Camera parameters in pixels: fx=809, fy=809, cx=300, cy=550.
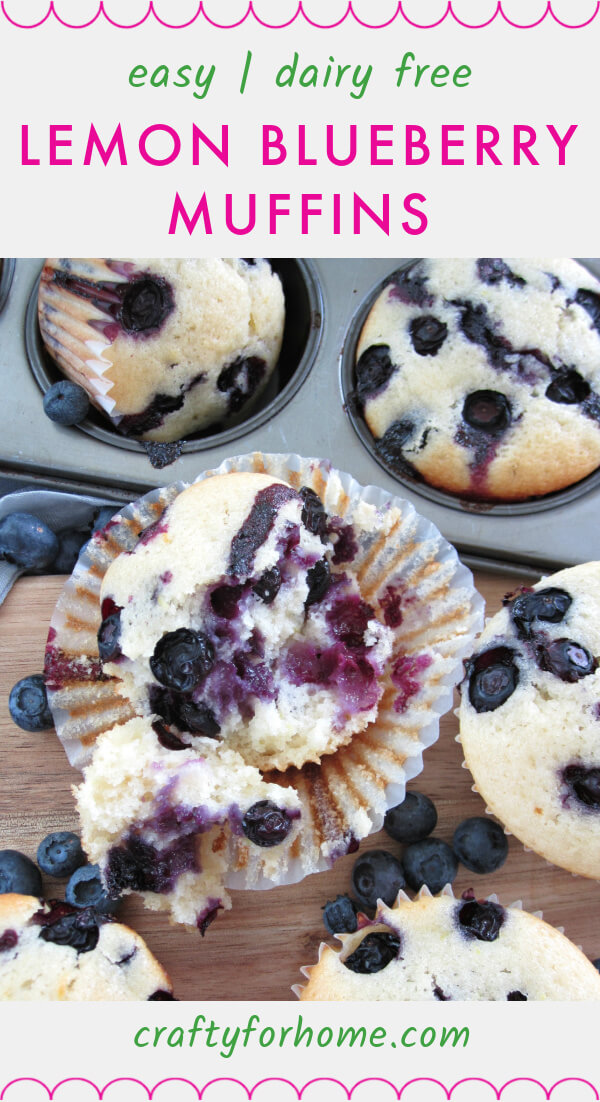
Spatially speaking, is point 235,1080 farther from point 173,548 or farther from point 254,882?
point 173,548

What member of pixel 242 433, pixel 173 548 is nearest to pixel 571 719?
pixel 173 548

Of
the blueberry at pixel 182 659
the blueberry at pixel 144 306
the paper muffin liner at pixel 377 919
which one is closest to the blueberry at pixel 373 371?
the blueberry at pixel 144 306

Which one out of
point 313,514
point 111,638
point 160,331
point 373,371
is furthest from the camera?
point 373,371

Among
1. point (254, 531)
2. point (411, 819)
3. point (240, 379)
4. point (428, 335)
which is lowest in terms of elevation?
point (411, 819)

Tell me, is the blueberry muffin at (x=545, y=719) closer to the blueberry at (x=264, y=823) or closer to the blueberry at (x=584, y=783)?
the blueberry at (x=584, y=783)

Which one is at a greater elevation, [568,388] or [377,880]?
[568,388]

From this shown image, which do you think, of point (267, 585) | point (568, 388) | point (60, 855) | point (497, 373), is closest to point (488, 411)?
point (497, 373)

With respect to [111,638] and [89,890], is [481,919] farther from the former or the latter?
[111,638]
